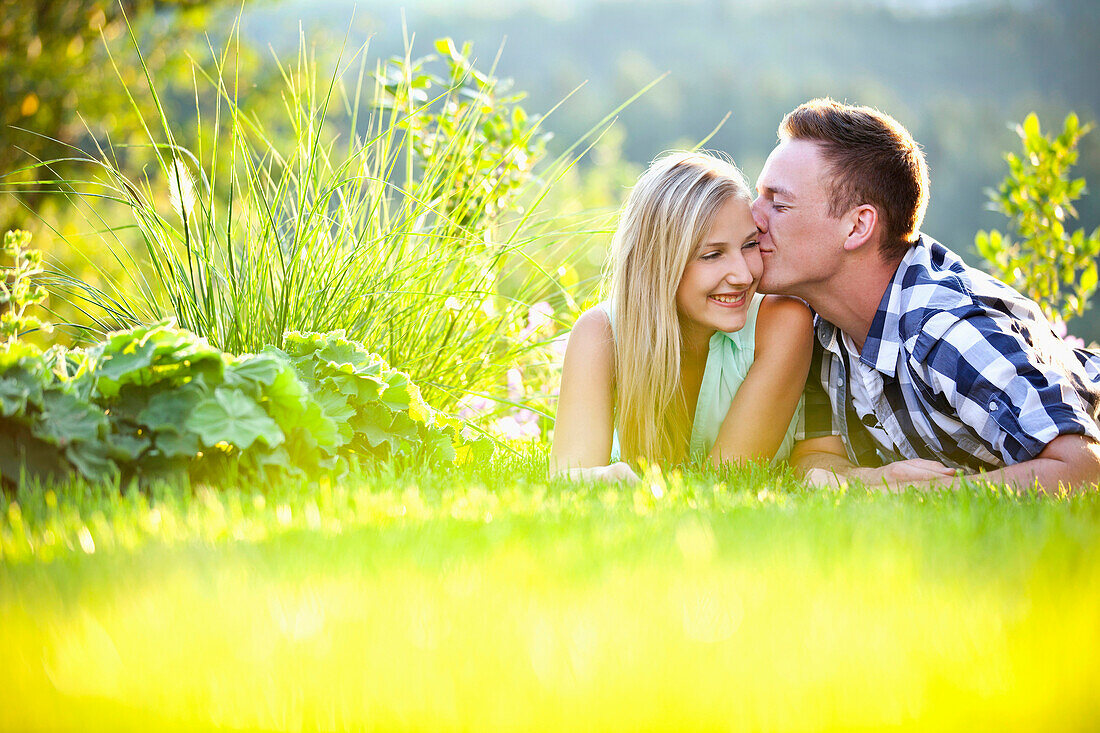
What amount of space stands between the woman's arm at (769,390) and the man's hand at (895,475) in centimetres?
30

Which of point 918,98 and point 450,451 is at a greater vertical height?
point 918,98

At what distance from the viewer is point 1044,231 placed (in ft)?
16.7

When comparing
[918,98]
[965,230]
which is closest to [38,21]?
[965,230]

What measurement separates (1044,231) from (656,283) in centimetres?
363

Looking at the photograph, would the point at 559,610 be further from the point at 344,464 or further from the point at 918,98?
the point at 918,98

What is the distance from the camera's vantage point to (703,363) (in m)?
3.10

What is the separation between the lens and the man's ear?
2.84 meters

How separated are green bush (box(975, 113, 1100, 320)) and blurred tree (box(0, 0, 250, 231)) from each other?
7.07 m

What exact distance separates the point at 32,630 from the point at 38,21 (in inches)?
339

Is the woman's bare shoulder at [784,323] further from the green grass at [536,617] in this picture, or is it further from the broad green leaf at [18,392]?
the broad green leaf at [18,392]

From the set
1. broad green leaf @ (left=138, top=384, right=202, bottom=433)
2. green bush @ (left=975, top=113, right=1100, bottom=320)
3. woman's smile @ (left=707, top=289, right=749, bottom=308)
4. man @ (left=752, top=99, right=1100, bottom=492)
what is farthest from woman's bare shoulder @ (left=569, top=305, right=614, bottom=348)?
green bush @ (left=975, top=113, right=1100, bottom=320)

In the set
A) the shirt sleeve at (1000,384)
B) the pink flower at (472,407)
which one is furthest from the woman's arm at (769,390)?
the pink flower at (472,407)

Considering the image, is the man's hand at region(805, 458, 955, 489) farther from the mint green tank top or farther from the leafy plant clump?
the leafy plant clump

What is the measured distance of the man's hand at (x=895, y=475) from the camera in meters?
2.34
